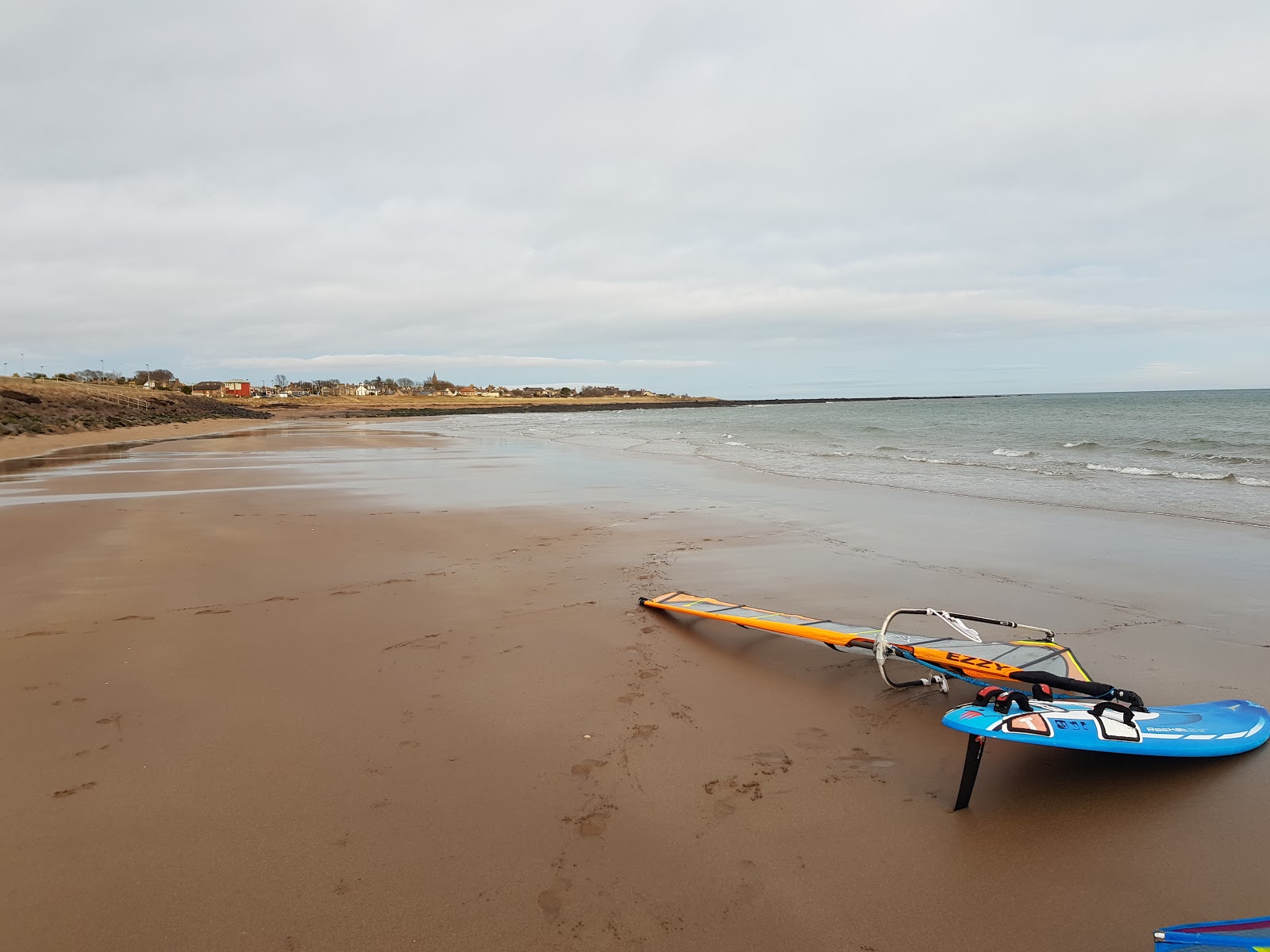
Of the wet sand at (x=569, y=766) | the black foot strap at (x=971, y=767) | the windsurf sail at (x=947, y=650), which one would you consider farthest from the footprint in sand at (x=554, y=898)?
the windsurf sail at (x=947, y=650)

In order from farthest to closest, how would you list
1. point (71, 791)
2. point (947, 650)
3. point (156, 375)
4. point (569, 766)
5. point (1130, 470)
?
point (156, 375)
point (1130, 470)
point (947, 650)
point (569, 766)
point (71, 791)

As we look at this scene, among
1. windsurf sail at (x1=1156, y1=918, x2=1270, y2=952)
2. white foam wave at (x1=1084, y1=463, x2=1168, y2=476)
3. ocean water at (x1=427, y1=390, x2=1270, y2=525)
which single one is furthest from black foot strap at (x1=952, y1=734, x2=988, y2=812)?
white foam wave at (x1=1084, y1=463, x2=1168, y2=476)

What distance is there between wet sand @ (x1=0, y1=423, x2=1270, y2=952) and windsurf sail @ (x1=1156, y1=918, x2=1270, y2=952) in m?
0.36

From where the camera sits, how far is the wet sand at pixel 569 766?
264 cm

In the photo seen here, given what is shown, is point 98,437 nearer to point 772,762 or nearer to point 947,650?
point 772,762

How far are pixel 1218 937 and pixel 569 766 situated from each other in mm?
2693

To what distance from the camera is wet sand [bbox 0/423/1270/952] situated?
104 inches

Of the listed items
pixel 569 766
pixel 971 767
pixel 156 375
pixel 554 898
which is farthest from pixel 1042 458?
pixel 156 375

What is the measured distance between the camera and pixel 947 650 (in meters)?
4.65

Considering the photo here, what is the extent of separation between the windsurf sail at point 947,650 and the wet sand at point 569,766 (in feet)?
0.81

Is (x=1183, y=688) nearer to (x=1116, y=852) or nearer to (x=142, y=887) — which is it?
(x=1116, y=852)

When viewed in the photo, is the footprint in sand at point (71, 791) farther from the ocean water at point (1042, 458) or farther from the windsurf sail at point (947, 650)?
the ocean water at point (1042, 458)

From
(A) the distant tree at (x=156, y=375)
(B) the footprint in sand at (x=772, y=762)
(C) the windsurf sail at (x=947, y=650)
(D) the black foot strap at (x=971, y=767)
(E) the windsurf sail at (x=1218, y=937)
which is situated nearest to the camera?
(E) the windsurf sail at (x=1218, y=937)

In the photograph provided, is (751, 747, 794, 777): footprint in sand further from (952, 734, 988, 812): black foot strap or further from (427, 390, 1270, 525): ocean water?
(427, 390, 1270, 525): ocean water
